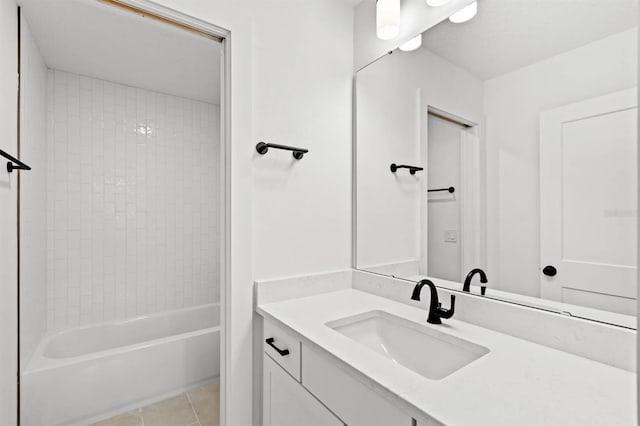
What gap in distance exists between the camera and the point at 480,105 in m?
1.20

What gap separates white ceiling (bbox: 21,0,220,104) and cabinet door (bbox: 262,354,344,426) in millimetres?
1451

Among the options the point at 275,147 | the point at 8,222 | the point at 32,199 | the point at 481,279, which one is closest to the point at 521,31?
the point at 481,279

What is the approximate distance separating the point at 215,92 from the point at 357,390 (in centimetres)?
272

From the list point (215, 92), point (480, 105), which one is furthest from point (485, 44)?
point (215, 92)

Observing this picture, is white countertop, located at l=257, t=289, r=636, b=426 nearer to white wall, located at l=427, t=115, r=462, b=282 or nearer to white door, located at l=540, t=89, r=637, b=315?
white door, located at l=540, t=89, r=637, b=315

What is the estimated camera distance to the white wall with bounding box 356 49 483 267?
1359 mm

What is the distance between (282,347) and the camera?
3.84 ft

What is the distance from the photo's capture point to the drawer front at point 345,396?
74 centimetres

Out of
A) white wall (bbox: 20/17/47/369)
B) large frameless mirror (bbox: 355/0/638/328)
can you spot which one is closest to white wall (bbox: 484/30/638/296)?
large frameless mirror (bbox: 355/0/638/328)

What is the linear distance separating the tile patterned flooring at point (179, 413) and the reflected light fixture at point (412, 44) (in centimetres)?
230

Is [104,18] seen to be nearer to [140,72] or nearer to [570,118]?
[140,72]

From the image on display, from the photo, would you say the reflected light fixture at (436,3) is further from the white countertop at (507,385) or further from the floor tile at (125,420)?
the floor tile at (125,420)

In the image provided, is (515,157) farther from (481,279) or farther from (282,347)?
(282,347)

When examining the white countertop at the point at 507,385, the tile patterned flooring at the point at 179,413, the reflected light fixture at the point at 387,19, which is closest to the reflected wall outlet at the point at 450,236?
the white countertop at the point at 507,385
